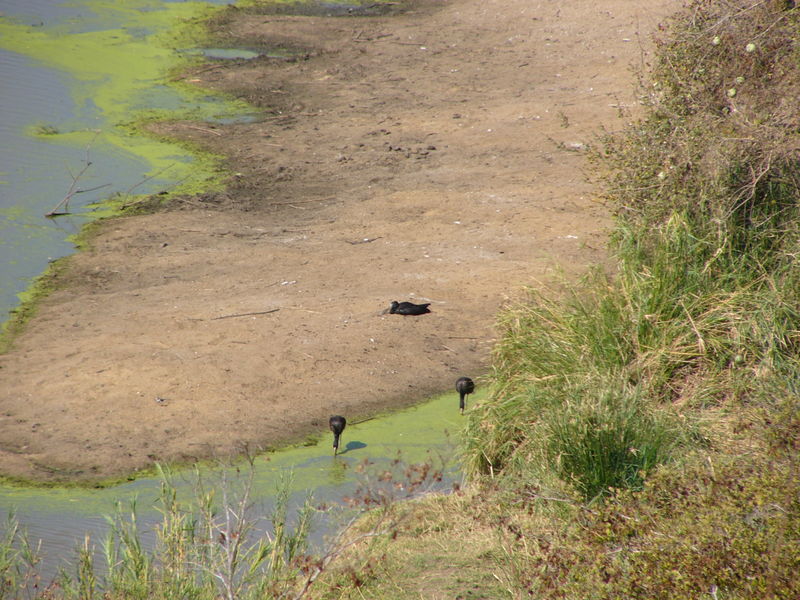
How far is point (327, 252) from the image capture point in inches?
414

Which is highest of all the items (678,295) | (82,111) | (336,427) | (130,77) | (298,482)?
(130,77)

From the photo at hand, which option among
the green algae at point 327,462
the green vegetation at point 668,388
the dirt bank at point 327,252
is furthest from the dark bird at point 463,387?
the dirt bank at point 327,252

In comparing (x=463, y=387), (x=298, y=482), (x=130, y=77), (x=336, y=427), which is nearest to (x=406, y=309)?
(x=463, y=387)

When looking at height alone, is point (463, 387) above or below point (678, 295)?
below

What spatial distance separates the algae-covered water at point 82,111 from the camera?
11555 millimetres

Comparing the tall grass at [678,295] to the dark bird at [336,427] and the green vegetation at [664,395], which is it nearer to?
the green vegetation at [664,395]

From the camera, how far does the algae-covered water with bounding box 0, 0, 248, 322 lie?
37.9 ft

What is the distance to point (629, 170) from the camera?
24.4 ft

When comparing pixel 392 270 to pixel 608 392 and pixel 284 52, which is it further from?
pixel 284 52

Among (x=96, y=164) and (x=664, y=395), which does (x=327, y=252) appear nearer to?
(x=96, y=164)

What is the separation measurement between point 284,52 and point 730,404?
14.0 m

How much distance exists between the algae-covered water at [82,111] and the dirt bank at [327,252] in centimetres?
58

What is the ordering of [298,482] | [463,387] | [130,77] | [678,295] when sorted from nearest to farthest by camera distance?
[678,295] → [298,482] → [463,387] → [130,77]

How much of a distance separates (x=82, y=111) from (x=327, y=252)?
22.2 feet
